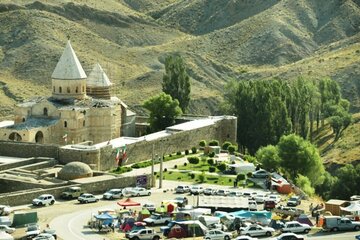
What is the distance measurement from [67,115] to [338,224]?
3134 centimetres

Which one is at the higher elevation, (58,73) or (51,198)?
(58,73)

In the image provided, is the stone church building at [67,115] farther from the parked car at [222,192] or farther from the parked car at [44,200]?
the parked car at [222,192]

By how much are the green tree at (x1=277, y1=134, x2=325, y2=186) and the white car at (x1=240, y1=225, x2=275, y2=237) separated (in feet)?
76.3

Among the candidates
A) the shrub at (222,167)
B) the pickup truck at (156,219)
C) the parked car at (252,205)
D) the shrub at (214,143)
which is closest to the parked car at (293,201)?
the parked car at (252,205)

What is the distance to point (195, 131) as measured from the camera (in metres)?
83.2

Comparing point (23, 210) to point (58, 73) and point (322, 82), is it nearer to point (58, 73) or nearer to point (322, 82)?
point (58, 73)

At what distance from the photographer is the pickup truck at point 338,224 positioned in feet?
167

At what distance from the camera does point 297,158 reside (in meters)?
73.4

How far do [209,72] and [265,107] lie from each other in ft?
140

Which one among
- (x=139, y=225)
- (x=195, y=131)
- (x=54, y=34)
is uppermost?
(x=54, y=34)

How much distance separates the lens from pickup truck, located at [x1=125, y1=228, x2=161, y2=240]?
49.4 meters

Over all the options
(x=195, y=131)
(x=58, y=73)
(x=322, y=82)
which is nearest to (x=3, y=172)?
(x=58, y=73)

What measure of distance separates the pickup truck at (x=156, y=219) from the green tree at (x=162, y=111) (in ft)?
109

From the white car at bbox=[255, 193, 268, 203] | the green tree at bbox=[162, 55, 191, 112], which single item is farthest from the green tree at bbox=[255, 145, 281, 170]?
the green tree at bbox=[162, 55, 191, 112]
